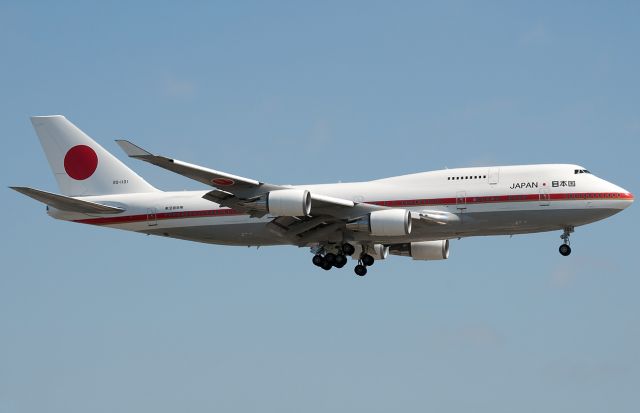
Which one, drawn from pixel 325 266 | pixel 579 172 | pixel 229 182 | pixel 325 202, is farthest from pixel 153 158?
pixel 579 172

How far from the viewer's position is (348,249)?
176ft

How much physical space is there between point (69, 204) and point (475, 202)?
20.2m

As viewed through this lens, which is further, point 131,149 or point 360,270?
point 360,270

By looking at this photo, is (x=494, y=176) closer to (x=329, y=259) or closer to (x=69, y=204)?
(x=329, y=259)

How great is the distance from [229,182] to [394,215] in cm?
776

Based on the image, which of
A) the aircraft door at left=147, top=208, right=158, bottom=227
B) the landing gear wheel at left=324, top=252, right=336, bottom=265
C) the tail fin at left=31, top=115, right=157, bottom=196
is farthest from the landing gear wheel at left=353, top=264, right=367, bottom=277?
the tail fin at left=31, top=115, right=157, bottom=196

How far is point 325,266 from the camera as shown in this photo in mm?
54812

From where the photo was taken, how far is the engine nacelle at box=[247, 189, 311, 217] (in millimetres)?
49250

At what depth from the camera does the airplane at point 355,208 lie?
165ft

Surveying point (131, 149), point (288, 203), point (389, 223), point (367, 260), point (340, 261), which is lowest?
point (340, 261)

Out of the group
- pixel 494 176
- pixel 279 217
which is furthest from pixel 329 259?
pixel 494 176

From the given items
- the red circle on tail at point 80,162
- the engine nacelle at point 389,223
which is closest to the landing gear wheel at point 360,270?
the engine nacelle at point 389,223

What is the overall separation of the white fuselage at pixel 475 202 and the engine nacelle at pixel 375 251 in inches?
110

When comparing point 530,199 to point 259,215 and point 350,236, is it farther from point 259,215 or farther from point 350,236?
point 259,215
